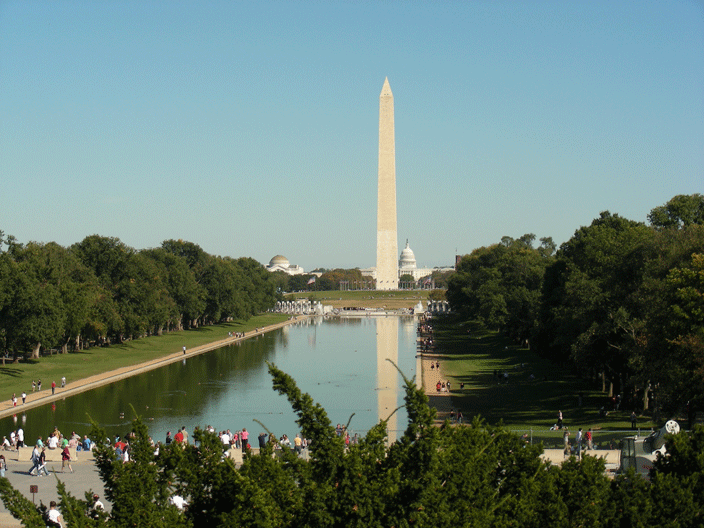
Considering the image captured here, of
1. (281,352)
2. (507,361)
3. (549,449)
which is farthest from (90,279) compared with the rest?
(549,449)

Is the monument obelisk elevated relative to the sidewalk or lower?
elevated

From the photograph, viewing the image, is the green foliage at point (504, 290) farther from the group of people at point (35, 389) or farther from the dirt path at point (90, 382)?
the group of people at point (35, 389)

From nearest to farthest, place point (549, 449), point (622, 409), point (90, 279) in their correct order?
1. point (549, 449)
2. point (622, 409)
3. point (90, 279)

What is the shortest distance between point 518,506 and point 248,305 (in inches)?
3228

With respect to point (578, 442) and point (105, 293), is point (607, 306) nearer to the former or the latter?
point (578, 442)

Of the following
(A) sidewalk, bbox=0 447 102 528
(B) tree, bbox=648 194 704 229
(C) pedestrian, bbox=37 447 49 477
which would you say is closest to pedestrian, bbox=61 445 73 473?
(A) sidewalk, bbox=0 447 102 528

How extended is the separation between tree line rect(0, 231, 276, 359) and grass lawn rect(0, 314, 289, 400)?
1.07 meters

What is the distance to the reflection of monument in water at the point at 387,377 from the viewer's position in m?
32.6

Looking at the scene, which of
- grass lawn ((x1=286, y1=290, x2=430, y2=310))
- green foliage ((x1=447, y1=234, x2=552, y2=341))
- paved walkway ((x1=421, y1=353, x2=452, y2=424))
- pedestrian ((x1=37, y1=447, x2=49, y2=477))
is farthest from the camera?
grass lawn ((x1=286, y1=290, x2=430, y2=310))

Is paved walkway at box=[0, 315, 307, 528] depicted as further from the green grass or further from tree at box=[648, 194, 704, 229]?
tree at box=[648, 194, 704, 229]

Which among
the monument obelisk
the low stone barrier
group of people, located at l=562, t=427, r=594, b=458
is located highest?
the monument obelisk

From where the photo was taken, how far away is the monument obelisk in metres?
115

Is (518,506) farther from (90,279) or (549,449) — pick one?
(90,279)

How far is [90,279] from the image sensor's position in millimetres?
58875
